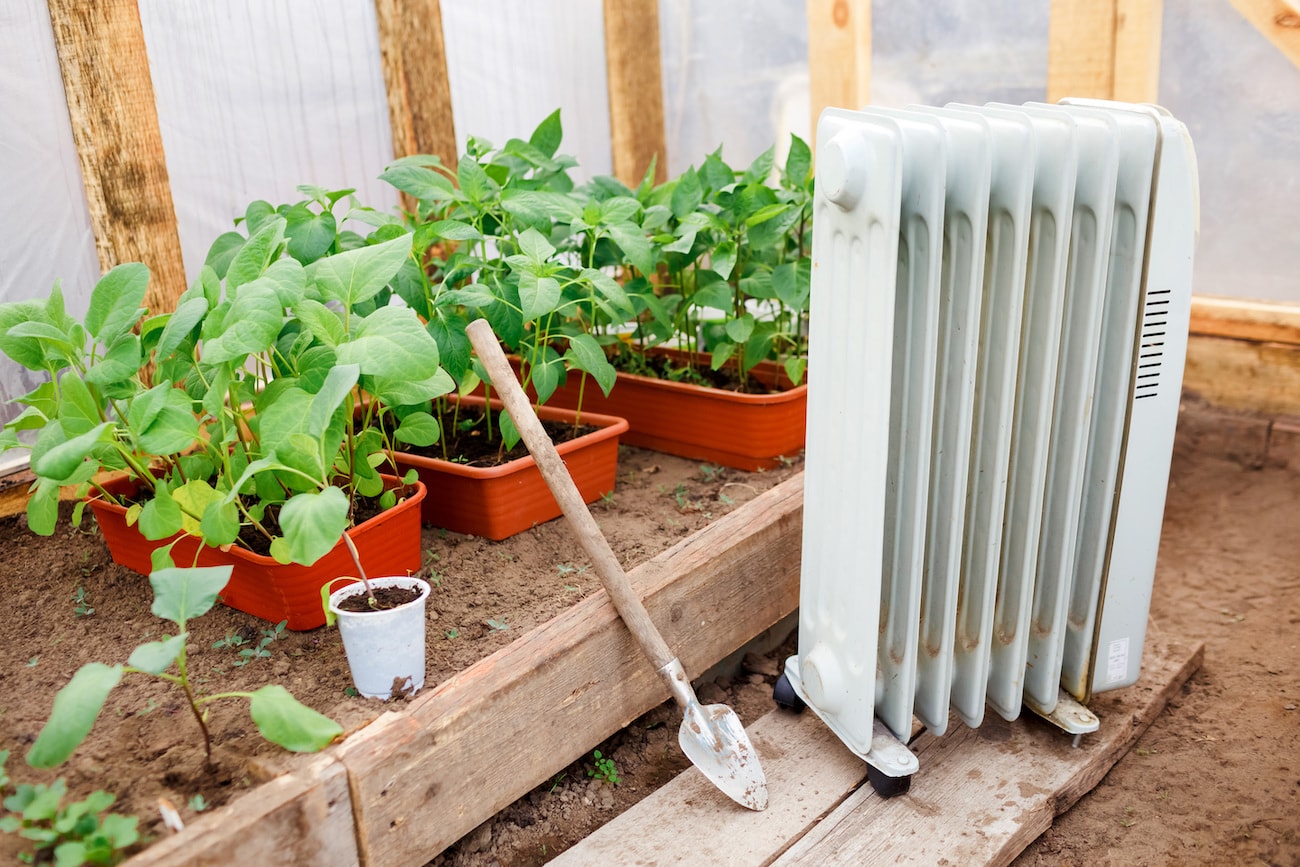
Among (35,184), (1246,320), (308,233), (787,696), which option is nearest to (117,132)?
(35,184)

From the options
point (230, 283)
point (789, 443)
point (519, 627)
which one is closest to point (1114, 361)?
point (789, 443)

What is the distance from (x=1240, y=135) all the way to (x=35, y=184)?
6.89ft

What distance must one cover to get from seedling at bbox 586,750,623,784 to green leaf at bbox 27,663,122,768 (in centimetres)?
68

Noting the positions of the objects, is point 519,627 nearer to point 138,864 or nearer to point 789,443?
point 138,864

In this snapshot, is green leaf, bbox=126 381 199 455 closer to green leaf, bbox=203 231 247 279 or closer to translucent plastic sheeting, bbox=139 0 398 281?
green leaf, bbox=203 231 247 279

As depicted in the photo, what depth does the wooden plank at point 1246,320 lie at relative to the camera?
1.90 m

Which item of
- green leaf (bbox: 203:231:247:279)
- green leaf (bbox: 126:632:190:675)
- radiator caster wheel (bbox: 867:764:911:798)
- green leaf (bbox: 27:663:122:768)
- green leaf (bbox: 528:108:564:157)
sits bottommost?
radiator caster wheel (bbox: 867:764:911:798)

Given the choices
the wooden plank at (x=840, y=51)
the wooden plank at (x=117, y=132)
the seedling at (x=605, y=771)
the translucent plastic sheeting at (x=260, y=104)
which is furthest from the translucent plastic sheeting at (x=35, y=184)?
the wooden plank at (x=840, y=51)

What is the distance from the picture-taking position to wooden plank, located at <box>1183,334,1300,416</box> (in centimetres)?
195

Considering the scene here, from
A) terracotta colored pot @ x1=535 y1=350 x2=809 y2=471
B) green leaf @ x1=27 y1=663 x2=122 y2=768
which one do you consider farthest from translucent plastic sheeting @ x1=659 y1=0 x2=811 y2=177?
green leaf @ x1=27 y1=663 x2=122 y2=768

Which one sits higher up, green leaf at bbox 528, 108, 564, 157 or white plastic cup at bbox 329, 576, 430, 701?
green leaf at bbox 528, 108, 564, 157

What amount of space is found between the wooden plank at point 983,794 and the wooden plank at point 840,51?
1.30 m

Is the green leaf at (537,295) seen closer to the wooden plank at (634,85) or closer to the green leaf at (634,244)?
the green leaf at (634,244)

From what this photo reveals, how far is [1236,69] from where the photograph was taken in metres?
1.83
